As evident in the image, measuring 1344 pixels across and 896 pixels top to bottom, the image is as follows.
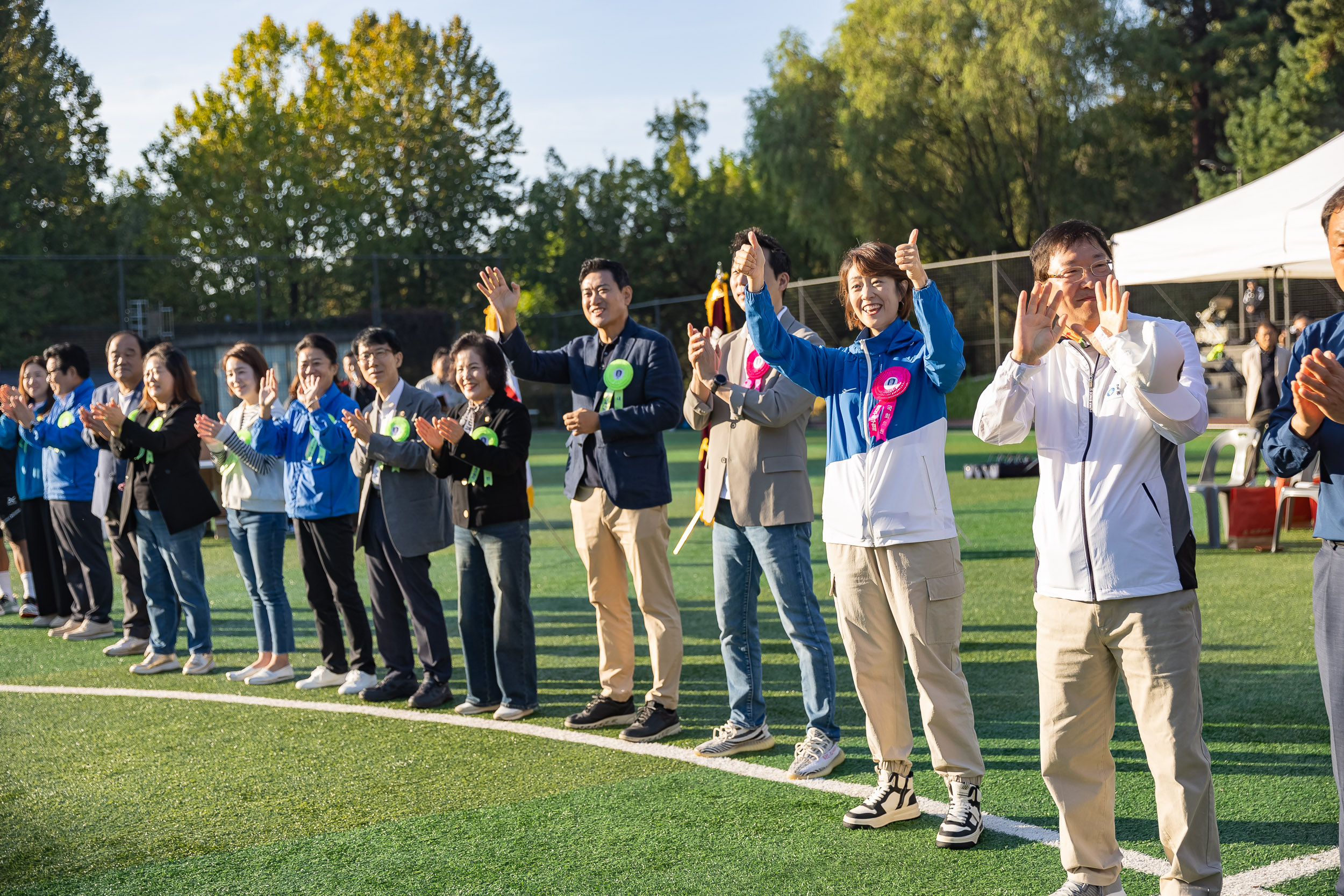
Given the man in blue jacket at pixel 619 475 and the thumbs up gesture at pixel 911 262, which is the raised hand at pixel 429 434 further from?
the thumbs up gesture at pixel 911 262

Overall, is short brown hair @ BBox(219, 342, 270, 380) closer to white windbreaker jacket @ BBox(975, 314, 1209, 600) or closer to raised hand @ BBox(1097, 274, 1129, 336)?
white windbreaker jacket @ BBox(975, 314, 1209, 600)

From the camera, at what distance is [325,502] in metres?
6.23

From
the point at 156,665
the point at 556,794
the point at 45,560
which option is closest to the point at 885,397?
the point at 556,794

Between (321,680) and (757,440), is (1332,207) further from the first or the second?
(321,680)

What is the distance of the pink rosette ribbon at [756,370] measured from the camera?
15.5 feet

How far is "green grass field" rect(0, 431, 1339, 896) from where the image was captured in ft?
12.0

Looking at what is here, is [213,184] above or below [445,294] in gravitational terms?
above

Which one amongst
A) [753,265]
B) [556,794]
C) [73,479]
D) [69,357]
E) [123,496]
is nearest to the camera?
[753,265]

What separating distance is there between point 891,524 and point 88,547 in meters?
6.44

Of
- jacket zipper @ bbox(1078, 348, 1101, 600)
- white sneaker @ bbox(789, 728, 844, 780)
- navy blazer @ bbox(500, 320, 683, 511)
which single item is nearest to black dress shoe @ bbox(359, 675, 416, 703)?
navy blazer @ bbox(500, 320, 683, 511)

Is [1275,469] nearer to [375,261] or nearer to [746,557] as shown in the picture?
[746,557]

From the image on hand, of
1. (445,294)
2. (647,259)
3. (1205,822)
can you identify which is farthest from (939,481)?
(647,259)

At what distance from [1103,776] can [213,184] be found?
40.2 metres

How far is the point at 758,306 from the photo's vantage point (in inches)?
156
